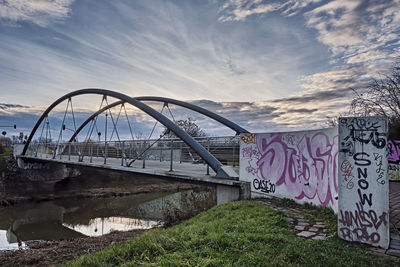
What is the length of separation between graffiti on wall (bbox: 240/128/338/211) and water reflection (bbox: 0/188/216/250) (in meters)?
4.32

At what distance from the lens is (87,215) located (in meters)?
20.1

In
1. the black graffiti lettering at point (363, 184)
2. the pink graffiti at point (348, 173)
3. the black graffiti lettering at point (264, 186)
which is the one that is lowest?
the black graffiti lettering at point (264, 186)

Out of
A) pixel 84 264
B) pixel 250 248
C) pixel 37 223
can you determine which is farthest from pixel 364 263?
pixel 37 223

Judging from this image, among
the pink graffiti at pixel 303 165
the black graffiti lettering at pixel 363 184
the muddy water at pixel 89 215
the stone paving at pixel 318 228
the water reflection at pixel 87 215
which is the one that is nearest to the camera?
the stone paving at pixel 318 228

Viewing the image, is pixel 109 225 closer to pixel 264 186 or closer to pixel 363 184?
pixel 264 186

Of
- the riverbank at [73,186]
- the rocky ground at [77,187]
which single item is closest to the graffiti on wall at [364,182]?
the rocky ground at [77,187]

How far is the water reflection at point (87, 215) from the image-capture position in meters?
14.1

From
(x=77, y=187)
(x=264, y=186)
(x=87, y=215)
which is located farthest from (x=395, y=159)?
(x=77, y=187)

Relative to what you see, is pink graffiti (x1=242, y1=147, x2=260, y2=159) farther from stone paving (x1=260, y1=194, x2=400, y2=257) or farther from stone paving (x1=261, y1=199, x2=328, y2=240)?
stone paving (x1=261, y1=199, x2=328, y2=240)

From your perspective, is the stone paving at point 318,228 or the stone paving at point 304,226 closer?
the stone paving at point 318,228

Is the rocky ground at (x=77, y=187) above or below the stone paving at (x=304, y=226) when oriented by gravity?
below

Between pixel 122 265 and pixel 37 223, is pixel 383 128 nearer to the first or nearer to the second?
pixel 122 265

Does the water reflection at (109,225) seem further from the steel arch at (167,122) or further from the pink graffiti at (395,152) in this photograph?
the pink graffiti at (395,152)

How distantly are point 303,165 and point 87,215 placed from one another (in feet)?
56.1
